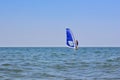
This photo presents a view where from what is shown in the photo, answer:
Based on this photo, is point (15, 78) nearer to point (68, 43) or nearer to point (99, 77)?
point (99, 77)

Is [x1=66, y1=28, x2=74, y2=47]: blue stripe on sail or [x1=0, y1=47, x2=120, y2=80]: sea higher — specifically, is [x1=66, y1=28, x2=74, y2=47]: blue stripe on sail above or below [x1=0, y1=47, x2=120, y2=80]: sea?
below

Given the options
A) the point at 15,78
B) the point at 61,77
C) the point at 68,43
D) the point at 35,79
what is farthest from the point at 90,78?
the point at 68,43

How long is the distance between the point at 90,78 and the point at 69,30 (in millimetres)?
38180

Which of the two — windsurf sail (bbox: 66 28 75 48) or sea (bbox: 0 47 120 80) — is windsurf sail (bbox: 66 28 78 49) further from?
sea (bbox: 0 47 120 80)

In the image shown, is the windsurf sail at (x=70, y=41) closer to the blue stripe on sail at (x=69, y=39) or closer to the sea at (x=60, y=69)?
the blue stripe on sail at (x=69, y=39)

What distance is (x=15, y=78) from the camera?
16703 mm

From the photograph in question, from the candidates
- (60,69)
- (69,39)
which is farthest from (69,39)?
(60,69)

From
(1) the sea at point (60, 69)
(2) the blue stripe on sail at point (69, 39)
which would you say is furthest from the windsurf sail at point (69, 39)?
(1) the sea at point (60, 69)

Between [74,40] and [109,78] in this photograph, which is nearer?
[109,78]

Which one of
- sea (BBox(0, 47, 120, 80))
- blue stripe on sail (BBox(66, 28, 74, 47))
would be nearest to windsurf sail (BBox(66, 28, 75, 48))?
blue stripe on sail (BBox(66, 28, 74, 47))

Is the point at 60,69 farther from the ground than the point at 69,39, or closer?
farther from the ground

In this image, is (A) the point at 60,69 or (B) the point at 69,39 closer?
(A) the point at 60,69

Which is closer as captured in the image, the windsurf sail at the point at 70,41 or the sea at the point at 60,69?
the sea at the point at 60,69

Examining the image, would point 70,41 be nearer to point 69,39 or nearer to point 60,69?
point 69,39
